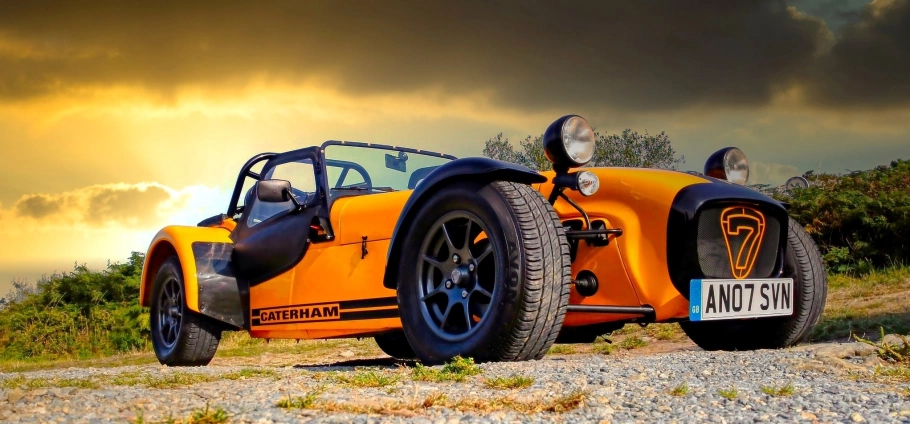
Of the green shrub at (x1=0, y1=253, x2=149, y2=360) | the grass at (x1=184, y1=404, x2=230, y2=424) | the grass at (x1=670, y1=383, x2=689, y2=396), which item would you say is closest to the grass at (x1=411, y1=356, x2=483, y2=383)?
the grass at (x1=670, y1=383, x2=689, y2=396)

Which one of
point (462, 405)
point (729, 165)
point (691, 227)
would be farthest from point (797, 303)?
point (462, 405)

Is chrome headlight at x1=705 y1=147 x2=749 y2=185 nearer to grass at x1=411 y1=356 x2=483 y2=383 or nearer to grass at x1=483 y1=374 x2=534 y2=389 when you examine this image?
grass at x1=411 y1=356 x2=483 y2=383

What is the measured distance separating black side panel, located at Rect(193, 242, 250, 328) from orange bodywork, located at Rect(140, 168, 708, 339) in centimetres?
6

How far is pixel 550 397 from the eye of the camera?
2.86 m

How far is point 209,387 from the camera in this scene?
10.7 feet

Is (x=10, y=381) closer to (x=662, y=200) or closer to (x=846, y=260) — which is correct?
(x=662, y=200)

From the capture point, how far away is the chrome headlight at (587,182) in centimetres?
442

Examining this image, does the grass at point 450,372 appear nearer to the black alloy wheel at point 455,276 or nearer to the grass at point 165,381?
the black alloy wheel at point 455,276

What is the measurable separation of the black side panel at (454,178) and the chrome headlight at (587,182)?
0.65 ft

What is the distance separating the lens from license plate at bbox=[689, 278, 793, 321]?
170 inches

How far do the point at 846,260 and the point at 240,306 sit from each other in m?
10.3

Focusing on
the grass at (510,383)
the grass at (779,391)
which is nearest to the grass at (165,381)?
the grass at (510,383)

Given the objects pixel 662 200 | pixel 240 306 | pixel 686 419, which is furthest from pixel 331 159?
pixel 686 419

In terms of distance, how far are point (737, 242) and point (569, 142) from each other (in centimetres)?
118
